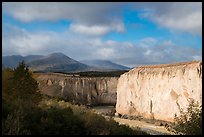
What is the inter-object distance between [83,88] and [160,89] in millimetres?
31576

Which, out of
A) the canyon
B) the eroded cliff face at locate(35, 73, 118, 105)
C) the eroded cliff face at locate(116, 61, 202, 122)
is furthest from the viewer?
the eroded cliff face at locate(35, 73, 118, 105)

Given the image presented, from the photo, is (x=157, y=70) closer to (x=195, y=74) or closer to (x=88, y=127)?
(x=195, y=74)

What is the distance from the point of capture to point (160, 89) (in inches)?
1818

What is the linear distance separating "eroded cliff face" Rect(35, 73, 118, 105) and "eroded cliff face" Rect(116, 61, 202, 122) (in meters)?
16.2

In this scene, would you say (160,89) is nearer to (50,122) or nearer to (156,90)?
(156,90)

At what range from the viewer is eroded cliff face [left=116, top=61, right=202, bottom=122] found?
3903 cm

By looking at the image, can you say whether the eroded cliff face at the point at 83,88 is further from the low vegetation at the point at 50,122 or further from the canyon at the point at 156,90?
the low vegetation at the point at 50,122

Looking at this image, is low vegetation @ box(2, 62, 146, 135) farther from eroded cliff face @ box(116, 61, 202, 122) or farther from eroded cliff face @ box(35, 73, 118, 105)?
eroded cliff face @ box(35, 73, 118, 105)

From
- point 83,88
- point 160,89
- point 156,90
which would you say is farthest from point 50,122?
point 83,88

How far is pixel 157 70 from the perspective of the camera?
48.8 metres

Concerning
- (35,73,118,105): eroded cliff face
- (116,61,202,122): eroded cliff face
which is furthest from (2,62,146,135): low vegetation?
(35,73,118,105): eroded cliff face

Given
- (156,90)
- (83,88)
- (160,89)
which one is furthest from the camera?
(83,88)

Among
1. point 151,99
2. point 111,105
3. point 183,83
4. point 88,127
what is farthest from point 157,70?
point 88,127

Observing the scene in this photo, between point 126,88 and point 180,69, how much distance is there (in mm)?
15843
